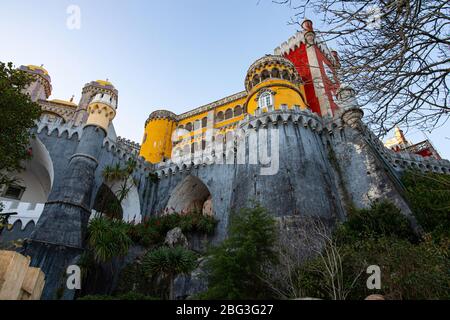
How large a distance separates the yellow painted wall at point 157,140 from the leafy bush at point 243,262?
21.5 metres

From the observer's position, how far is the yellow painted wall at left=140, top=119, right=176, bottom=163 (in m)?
31.7

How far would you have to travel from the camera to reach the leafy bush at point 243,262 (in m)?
9.48

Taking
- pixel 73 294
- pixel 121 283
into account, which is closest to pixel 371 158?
pixel 121 283

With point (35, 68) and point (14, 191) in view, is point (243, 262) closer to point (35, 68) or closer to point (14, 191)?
point (14, 191)

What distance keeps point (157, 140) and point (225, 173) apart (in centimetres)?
1455

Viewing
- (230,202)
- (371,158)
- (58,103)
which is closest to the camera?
(371,158)

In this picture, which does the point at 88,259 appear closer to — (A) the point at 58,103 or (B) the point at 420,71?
(B) the point at 420,71

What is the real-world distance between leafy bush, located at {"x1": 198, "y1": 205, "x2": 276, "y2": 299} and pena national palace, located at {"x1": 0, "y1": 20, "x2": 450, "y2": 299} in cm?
188

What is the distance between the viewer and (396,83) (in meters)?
6.22

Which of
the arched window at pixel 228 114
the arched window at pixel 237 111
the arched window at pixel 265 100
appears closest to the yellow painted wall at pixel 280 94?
the arched window at pixel 265 100

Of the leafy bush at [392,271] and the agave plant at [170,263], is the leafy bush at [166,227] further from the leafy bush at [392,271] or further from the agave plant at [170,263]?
the leafy bush at [392,271]
